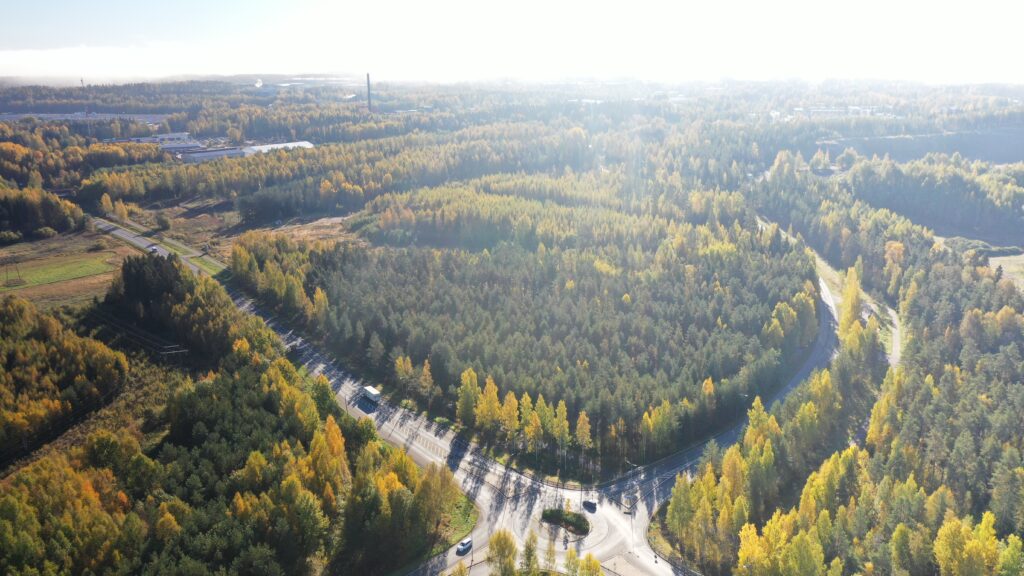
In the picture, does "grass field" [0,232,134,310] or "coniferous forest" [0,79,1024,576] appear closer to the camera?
"coniferous forest" [0,79,1024,576]

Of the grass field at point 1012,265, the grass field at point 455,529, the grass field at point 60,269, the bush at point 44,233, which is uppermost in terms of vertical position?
the bush at point 44,233

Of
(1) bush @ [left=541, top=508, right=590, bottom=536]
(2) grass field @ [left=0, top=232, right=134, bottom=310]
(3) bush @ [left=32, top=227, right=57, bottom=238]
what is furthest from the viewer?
(3) bush @ [left=32, top=227, right=57, bottom=238]

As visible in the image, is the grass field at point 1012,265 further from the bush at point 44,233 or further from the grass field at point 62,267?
the bush at point 44,233

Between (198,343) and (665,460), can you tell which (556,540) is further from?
(198,343)

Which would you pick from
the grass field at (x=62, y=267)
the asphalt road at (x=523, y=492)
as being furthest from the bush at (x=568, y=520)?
the grass field at (x=62, y=267)

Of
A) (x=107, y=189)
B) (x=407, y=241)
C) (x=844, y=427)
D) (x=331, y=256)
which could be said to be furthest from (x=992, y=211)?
(x=107, y=189)

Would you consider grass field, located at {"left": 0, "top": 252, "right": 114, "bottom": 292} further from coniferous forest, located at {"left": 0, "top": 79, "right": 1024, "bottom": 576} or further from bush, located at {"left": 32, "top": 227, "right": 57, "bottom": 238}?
bush, located at {"left": 32, "top": 227, "right": 57, "bottom": 238}

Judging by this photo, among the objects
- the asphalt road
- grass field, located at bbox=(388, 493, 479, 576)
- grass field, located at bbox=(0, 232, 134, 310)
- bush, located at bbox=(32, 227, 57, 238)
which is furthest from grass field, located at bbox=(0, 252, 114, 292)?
grass field, located at bbox=(388, 493, 479, 576)
